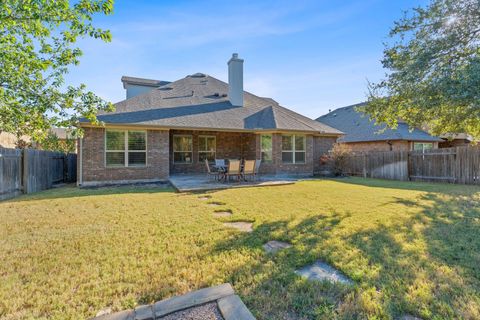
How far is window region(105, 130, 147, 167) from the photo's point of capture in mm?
11328

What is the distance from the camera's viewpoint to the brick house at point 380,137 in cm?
1967

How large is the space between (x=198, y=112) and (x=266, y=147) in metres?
4.39

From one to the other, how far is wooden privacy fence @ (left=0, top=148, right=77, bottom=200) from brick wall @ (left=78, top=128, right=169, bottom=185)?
1.64 m

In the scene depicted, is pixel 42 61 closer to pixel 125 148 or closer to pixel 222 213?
pixel 222 213

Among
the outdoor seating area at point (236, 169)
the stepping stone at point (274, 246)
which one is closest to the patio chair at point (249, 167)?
the outdoor seating area at point (236, 169)

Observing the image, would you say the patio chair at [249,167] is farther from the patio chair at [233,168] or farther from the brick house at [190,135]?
the brick house at [190,135]

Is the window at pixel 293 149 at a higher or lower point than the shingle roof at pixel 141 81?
lower

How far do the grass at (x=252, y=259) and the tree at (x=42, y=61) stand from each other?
233 cm

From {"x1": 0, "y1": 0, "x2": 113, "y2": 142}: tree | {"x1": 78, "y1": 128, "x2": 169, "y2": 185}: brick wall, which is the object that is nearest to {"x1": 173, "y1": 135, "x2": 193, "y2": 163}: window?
{"x1": 78, "y1": 128, "x2": 169, "y2": 185}: brick wall

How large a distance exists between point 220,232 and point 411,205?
17.7ft

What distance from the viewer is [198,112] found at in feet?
46.4

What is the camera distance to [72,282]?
8.96 feet

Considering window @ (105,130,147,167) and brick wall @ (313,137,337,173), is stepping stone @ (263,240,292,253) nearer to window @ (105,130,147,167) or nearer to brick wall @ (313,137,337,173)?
window @ (105,130,147,167)

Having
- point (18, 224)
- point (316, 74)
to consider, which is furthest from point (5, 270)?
point (316, 74)
